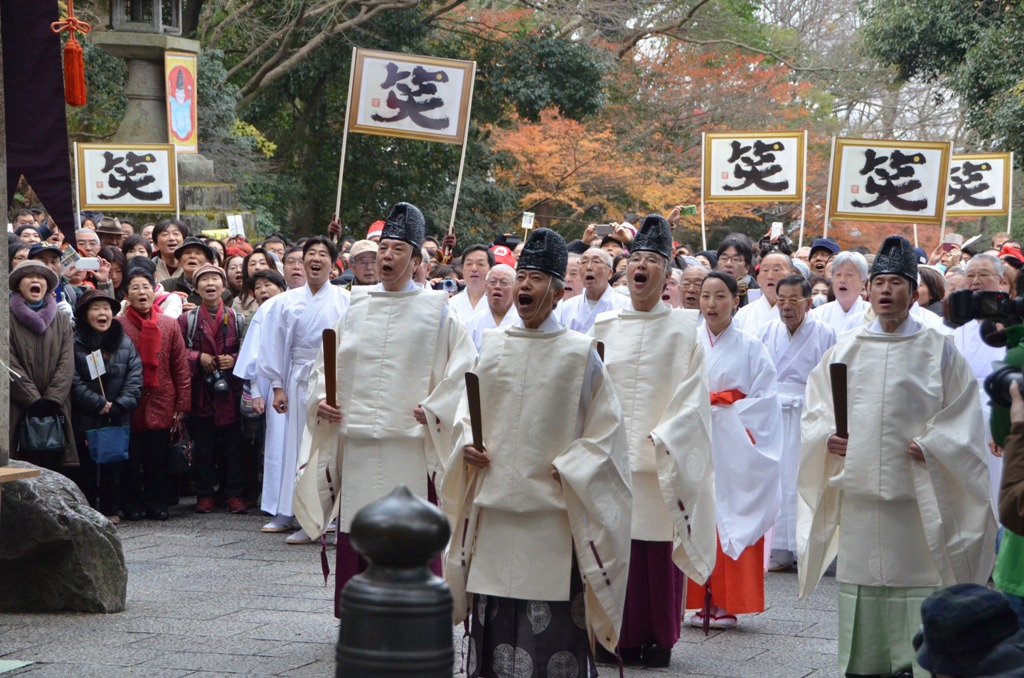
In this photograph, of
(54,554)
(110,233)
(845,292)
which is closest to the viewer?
(54,554)

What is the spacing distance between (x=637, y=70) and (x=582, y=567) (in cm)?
2400

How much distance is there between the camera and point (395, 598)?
272 centimetres

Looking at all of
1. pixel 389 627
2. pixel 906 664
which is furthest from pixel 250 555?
pixel 389 627

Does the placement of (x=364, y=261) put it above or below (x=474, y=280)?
above

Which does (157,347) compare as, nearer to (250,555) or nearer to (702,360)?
(250,555)

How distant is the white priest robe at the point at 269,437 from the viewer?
30.3 feet

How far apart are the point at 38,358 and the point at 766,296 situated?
4937 millimetres

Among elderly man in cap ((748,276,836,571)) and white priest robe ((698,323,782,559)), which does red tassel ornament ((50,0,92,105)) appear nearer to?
white priest robe ((698,323,782,559))

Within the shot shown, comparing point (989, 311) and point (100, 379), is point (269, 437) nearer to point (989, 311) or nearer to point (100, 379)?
point (100, 379)

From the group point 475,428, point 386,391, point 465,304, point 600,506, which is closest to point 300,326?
point 465,304

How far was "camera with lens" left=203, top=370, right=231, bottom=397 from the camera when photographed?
31.9 ft

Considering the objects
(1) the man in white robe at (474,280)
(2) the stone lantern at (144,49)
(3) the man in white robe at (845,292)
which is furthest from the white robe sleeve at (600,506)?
(2) the stone lantern at (144,49)

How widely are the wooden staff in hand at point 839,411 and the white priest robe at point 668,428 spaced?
0.65m

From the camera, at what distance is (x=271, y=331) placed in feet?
29.8
